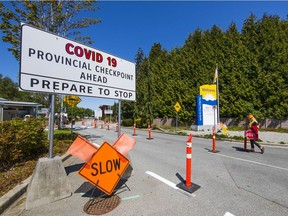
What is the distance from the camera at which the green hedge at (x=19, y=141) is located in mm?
5346

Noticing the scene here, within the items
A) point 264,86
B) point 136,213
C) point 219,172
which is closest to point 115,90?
point 136,213

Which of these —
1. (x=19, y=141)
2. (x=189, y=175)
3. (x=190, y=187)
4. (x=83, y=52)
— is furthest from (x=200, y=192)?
(x=19, y=141)

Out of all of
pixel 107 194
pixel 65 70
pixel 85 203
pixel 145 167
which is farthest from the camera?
pixel 145 167

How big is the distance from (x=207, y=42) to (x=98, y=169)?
27.2m

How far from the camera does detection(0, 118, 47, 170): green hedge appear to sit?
5346 mm

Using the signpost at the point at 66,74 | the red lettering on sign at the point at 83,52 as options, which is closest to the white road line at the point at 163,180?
the signpost at the point at 66,74

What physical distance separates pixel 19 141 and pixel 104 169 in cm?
376

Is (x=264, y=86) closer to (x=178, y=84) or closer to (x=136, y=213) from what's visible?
(x=178, y=84)

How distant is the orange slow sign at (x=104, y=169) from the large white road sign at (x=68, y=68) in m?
1.79

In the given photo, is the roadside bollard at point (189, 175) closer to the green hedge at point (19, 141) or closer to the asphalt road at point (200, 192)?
the asphalt road at point (200, 192)

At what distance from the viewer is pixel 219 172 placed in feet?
18.0

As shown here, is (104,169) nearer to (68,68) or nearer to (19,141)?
(68,68)

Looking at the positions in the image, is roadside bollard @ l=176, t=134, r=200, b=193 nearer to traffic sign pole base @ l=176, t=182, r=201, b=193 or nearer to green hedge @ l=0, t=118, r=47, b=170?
traffic sign pole base @ l=176, t=182, r=201, b=193

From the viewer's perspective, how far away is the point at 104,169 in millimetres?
3936
